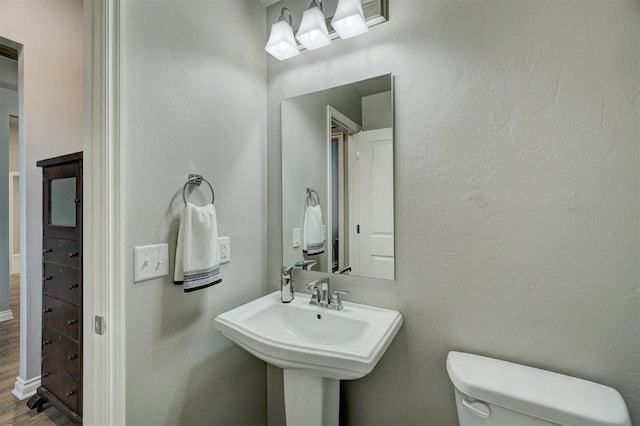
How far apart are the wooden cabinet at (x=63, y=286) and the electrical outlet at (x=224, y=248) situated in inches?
28.4

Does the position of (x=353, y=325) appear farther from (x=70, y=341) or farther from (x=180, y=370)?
(x=70, y=341)

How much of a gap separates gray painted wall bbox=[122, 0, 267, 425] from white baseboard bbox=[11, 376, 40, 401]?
5.21 ft

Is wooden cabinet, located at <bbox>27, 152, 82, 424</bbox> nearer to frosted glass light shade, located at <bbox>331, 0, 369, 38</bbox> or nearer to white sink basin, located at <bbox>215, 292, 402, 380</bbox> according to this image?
white sink basin, located at <bbox>215, 292, 402, 380</bbox>

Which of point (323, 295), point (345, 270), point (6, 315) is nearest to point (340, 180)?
point (345, 270)

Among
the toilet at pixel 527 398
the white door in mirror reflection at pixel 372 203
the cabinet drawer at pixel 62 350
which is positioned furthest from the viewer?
the cabinet drawer at pixel 62 350

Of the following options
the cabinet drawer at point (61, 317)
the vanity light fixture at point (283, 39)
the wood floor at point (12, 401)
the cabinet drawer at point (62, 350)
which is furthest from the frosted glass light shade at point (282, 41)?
the wood floor at point (12, 401)

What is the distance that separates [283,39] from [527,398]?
5.36 feet

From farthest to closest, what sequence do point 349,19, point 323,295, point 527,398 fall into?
point 323,295
point 349,19
point 527,398

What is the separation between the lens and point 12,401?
6.15 feet

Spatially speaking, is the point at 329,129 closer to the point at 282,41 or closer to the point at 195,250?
the point at 282,41

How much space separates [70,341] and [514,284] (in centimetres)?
208

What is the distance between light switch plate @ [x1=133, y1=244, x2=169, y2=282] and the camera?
3.27 ft

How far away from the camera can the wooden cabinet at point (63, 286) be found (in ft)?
4.78

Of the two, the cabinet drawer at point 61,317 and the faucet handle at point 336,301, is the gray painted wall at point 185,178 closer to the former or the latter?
the faucet handle at point 336,301
